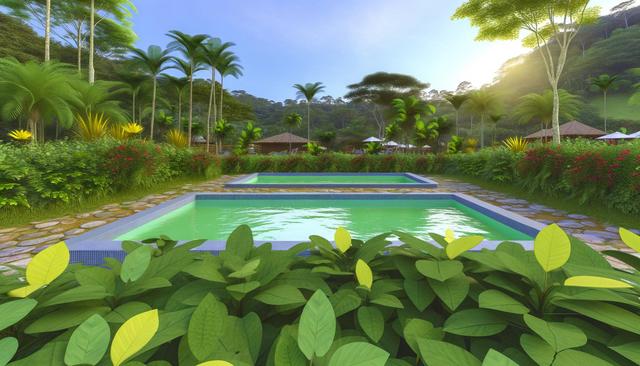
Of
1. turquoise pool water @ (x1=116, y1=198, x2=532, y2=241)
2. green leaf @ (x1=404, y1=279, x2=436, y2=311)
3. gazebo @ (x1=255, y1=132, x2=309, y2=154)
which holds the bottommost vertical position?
turquoise pool water @ (x1=116, y1=198, x2=532, y2=241)

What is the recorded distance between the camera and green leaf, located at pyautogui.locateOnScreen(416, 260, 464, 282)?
0.81 meters

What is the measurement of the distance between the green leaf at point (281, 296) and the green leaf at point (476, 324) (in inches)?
13.4

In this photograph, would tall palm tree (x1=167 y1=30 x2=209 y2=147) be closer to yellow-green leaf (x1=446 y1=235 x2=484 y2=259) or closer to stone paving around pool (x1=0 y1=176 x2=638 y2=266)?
stone paving around pool (x1=0 y1=176 x2=638 y2=266)

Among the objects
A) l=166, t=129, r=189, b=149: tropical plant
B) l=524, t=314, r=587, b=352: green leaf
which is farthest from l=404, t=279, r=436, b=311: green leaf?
l=166, t=129, r=189, b=149: tropical plant

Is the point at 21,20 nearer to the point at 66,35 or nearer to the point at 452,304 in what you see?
the point at 66,35

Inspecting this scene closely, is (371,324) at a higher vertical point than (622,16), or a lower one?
lower

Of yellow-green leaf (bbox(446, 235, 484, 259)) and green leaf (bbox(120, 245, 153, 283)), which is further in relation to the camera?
yellow-green leaf (bbox(446, 235, 484, 259))

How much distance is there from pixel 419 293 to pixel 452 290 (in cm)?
9

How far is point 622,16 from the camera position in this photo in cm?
7012

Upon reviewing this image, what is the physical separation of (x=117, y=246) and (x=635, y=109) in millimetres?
73061

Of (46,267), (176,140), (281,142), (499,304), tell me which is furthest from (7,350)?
(281,142)

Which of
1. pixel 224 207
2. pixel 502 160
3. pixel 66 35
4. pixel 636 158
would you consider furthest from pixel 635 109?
pixel 66 35

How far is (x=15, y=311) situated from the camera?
24.6 inches

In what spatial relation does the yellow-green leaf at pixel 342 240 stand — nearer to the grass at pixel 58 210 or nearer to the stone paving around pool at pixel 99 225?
the stone paving around pool at pixel 99 225
